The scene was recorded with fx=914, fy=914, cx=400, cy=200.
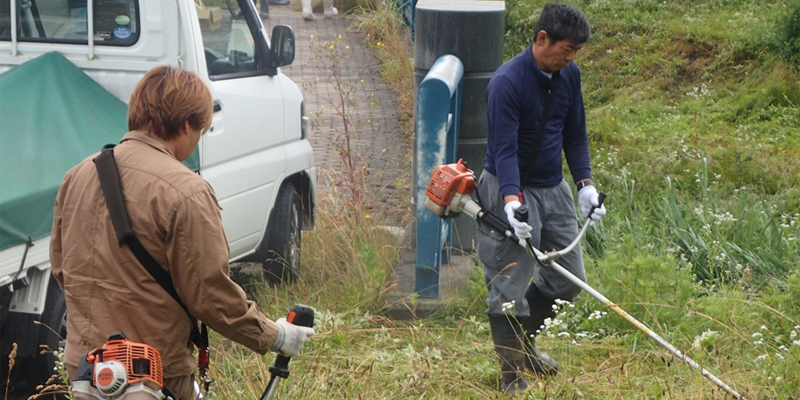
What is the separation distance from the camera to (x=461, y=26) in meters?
5.35

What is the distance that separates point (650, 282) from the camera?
452cm

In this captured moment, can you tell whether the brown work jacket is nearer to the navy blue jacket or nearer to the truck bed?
the truck bed

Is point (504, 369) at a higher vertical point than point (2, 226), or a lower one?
lower

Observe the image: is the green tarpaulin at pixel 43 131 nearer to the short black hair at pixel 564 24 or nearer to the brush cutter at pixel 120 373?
the brush cutter at pixel 120 373

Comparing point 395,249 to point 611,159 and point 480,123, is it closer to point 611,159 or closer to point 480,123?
point 480,123

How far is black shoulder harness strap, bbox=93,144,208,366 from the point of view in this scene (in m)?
2.44

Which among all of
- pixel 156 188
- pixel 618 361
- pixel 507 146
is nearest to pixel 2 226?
pixel 156 188

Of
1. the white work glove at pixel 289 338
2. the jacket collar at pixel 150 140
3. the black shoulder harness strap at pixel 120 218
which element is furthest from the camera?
the white work glove at pixel 289 338

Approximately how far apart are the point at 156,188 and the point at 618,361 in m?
2.42

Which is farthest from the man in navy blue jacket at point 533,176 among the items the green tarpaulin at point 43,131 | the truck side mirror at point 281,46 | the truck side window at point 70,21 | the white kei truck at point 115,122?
the truck side window at point 70,21

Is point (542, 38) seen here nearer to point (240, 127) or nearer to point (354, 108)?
point (240, 127)

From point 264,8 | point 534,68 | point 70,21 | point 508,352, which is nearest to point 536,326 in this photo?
point 508,352

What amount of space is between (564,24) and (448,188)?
81 cm

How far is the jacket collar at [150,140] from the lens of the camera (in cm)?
258
